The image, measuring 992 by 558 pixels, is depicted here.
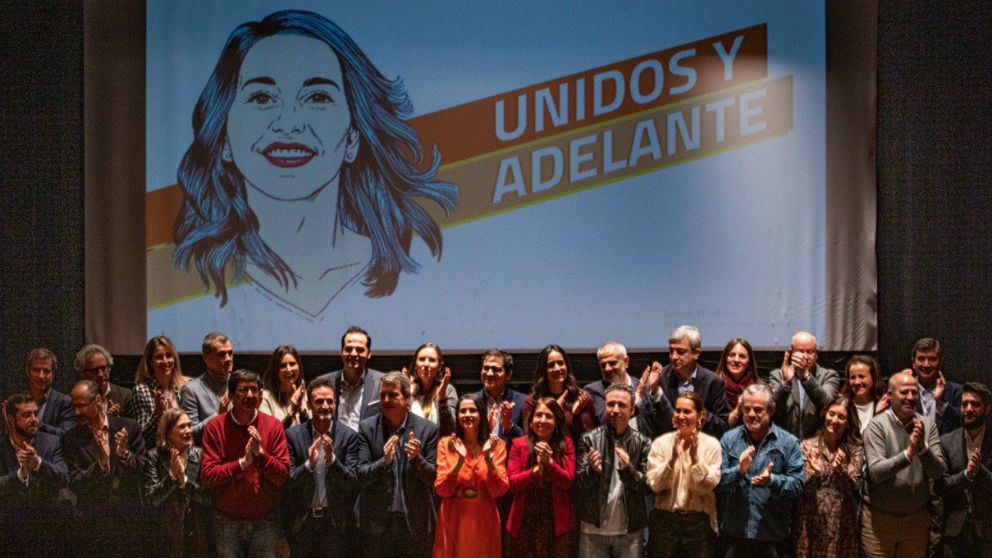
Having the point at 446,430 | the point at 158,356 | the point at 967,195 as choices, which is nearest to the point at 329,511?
the point at 446,430

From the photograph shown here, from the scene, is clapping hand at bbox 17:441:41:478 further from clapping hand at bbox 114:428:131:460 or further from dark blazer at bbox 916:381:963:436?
dark blazer at bbox 916:381:963:436

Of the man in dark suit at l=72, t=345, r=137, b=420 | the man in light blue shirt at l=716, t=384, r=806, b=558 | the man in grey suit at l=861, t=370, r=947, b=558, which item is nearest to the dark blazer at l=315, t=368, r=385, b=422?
the man in dark suit at l=72, t=345, r=137, b=420

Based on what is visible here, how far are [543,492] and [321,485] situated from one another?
3.35 feet

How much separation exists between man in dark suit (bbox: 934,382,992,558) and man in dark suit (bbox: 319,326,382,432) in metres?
2.75

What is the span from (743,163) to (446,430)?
2.45m

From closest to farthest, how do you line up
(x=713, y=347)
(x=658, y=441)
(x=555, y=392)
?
(x=658, y=441) < (x=555, y=392) < (x=713, y=347)

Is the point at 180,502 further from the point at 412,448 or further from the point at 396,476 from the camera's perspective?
the point at 412,448

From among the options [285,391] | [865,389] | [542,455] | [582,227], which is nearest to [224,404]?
[285,391]

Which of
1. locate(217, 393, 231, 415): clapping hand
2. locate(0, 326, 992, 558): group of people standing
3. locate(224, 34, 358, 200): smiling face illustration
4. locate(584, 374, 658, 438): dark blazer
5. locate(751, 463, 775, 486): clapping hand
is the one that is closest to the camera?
locate(751, 463, 775, 486): clapping hand

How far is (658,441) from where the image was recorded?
4449 mm

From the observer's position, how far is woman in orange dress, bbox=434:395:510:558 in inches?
171

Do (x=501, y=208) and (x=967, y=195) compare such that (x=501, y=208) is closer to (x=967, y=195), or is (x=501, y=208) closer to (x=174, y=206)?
(x=174, y=206)

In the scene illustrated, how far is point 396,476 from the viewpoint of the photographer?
4438 millimetres

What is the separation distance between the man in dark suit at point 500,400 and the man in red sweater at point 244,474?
0.99m
